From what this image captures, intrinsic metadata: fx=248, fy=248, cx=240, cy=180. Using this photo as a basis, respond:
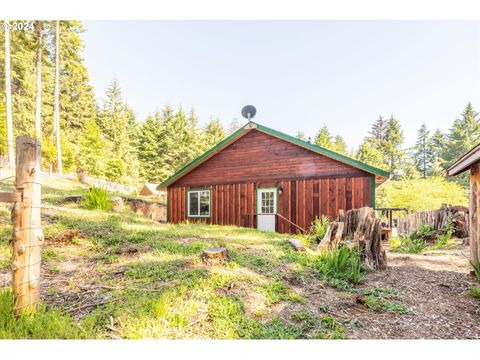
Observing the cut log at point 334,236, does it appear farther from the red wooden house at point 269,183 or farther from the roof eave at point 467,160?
the red wooden house at point 269,183

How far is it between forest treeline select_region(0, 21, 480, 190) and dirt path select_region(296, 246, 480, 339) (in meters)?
17.7

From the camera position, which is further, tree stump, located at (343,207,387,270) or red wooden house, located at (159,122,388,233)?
red wooden house, located at (159,122,388,233)

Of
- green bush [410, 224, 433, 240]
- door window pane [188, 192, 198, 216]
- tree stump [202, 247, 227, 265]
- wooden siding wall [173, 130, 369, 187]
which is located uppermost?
wooden siding wall [173, 130, 369, 187]

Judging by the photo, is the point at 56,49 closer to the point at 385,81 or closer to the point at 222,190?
the point at 222,190

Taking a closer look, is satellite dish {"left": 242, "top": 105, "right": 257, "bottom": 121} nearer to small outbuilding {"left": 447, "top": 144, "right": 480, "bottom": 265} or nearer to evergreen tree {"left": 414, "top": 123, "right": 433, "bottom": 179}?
small outbuilding {"left": 447, "top": 144, "right": 480, "bottom": 265}

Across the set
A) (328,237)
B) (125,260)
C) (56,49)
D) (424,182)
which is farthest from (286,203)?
(56,49)

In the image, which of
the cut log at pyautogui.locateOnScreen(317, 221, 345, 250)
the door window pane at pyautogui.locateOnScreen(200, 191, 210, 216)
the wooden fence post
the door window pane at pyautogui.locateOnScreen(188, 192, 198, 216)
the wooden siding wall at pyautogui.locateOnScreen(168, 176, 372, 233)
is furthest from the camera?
the door window pane at pyautogui.locateOnScreen(188, 192, 198, 216)

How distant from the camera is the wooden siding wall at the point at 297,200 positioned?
7.73 metres

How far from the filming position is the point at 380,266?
Answer: 423 centimetres

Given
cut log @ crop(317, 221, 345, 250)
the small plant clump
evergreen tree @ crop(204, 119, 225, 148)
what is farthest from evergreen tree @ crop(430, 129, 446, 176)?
the small plant clump

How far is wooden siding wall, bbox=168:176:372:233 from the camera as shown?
7727mm

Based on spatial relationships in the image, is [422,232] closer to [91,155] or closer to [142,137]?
[91,155]

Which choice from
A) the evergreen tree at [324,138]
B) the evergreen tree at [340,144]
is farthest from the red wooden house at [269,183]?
the evergreen tree at [340,144]

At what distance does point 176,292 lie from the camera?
252 cm
